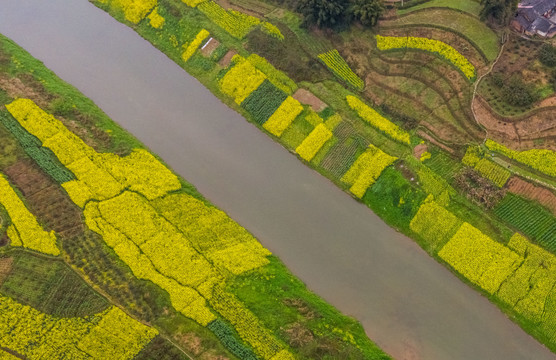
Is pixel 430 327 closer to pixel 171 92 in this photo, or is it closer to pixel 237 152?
pixel 237 152

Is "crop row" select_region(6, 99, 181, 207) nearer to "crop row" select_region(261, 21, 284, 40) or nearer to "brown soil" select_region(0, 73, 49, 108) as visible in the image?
"brown soil" select_region(0, 73, 49, 108)

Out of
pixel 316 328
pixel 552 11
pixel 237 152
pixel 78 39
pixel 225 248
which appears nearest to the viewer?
pixel 316 328

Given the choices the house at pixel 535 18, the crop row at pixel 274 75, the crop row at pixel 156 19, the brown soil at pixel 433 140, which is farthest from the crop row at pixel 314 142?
the crop row at pixel 156 19

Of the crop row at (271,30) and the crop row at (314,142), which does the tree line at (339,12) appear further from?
the crop row at (314,142)

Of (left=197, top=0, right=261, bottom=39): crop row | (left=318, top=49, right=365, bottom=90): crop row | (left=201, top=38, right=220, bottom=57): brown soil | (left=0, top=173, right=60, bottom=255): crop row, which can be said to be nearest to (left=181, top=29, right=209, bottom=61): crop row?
(left=201, top=38, right=220, bottom=57): brown soil

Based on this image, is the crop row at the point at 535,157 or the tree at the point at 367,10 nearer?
the crop row at the point at 535,157

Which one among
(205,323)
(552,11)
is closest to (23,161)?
(205,323)

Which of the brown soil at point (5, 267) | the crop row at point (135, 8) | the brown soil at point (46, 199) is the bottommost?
the brown soil at point (5, 267)

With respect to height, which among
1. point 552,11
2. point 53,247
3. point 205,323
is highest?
point 552,11
